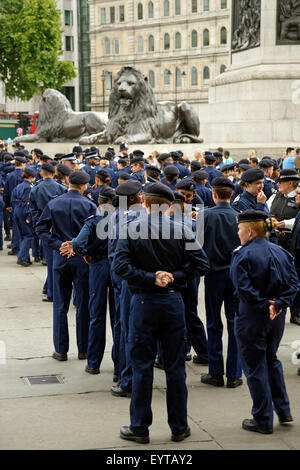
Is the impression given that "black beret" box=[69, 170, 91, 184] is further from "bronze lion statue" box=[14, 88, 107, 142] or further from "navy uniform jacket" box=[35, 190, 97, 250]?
"bronze lion statue" box=[14, 88, 107, 142]

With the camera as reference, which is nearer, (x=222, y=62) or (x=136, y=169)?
(x=136, y=169)

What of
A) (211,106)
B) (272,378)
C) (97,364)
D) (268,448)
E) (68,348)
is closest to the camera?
(268,448)

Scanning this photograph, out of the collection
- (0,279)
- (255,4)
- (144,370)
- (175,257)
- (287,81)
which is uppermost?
(255,4)

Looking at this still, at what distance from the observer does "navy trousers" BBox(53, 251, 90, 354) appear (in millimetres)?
8289

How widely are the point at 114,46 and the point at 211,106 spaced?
241 ft

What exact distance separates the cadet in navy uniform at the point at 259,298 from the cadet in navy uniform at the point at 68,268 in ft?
8.70

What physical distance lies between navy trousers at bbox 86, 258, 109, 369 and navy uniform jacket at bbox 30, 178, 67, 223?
4076mm

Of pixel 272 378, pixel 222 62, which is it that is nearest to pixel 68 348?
pixel 272 378

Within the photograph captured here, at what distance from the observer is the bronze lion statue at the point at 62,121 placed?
28453mm

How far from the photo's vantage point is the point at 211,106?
27109mm

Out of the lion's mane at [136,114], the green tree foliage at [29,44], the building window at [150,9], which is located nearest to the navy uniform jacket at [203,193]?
the lion's mane at [136,114]

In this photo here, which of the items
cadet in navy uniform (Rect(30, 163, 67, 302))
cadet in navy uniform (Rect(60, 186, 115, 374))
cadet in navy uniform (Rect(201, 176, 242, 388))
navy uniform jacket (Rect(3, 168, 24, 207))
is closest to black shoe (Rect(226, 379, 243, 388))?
cadet in navy uniform (Rect(201, 176, 242, 388))

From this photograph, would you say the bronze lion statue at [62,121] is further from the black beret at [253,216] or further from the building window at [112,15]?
the building window at [112,15]

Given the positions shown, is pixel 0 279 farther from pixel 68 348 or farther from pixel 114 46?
pixel 114 46
